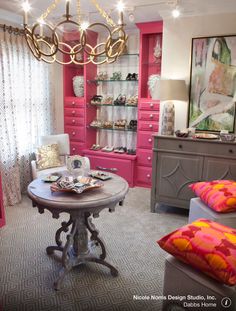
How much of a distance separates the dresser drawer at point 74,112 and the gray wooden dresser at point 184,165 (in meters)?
1.76

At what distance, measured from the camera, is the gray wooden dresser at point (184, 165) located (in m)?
3.04

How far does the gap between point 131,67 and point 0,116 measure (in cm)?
214

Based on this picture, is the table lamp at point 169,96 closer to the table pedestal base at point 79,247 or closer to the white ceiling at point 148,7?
the white ceiling at point 148,7

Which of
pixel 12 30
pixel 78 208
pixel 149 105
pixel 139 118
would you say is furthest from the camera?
pixel 139 118

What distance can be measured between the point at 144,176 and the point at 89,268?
2.20 m

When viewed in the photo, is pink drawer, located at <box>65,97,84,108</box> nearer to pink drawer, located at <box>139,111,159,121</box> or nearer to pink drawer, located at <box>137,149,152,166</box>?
pink drawer, located at <box>139,111,159,121</box>

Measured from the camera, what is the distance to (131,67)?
442 centimetres

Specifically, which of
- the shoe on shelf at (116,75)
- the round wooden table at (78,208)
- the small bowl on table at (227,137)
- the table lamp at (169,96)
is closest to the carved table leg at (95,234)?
the round wooden table at (78,208)

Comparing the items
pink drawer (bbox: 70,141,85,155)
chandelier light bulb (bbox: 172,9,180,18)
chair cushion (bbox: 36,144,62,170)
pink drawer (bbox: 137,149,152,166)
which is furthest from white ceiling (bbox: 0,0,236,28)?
pink drawer (bbox: 70,141,85,155)

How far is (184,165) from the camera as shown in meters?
3.25

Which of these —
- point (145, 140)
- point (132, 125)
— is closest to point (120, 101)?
point (132, 125)

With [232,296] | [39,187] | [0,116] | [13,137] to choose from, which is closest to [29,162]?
[13,137]

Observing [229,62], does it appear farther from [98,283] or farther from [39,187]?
[98,283]

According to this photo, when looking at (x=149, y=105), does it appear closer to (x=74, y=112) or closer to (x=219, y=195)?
(x=74, y=112)
